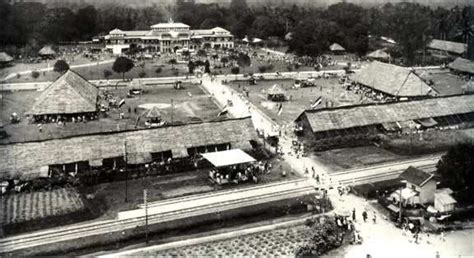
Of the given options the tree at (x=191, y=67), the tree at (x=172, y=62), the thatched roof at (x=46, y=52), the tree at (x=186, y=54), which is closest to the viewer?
the tree at (x=191, y=67)

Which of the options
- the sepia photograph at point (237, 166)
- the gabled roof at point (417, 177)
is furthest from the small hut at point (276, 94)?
the gabled roof at point (417, 177)

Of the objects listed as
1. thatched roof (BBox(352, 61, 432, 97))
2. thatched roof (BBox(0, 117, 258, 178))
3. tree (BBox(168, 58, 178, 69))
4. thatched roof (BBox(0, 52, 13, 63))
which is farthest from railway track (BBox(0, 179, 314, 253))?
thatched roof (BBox(0, 52, 13, 63))

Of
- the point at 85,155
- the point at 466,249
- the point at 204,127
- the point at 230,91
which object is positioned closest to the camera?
the point at 466,249

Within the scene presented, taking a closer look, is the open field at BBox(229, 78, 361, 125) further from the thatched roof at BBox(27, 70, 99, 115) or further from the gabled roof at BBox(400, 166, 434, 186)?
the thatched roof at BBox(27, 70, 99, 115)

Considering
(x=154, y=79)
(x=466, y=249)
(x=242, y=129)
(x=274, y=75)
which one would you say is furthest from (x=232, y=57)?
(x=466, y=249)

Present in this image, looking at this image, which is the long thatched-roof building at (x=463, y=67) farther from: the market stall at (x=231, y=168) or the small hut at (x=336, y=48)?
the market stall at (x=231, y=168)

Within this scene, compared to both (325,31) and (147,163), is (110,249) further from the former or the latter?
Result: (325,31)
